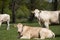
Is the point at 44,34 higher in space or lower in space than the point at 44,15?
lower

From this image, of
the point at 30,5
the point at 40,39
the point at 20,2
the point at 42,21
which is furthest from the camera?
the point at 30,5

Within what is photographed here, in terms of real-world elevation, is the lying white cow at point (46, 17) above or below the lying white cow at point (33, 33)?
above

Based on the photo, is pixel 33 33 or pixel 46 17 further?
pixel 46 17

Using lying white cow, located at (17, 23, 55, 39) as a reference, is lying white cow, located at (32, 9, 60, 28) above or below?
above

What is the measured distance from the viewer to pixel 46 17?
14.6 meters

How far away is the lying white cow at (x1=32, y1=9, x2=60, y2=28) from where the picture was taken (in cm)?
1436

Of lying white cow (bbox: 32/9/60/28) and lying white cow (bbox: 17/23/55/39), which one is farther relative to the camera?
lying white cow (bbox: 32/9/60/28)

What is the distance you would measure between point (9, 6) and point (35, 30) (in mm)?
35429

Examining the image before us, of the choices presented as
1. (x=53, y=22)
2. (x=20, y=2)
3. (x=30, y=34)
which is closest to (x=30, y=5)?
(x=20, y=2)

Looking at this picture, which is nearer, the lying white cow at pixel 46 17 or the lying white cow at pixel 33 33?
the lying white cow at pixel 33 33

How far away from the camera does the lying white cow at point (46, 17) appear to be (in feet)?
47.1

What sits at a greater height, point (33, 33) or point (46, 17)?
point (46, 17)

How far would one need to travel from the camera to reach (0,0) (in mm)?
43625

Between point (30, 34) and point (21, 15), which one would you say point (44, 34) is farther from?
point (21, 15)
